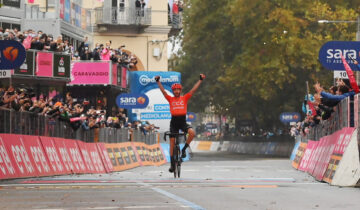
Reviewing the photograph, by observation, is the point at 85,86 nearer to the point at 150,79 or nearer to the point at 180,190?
the point at 150,79

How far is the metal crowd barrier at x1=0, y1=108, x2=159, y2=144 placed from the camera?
2238 centimetres

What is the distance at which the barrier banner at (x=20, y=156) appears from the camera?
21.7 m

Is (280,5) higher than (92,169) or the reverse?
→ higher

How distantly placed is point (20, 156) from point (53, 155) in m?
3.02

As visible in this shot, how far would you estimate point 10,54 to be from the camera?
20906 mm

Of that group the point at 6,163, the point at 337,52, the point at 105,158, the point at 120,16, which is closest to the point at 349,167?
the point at 6,163

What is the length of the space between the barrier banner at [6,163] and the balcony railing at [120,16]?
46.1 m

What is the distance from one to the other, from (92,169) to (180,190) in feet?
39.2

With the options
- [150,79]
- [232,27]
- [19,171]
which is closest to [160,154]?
[150,79]

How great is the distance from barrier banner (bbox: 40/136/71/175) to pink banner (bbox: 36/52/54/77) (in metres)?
14.2

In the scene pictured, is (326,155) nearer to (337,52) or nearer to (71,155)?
(337,52)

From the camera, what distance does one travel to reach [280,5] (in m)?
57.3

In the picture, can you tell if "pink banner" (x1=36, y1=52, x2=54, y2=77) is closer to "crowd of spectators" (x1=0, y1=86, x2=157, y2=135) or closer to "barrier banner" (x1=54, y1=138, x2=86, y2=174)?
"crowd of spectators" (x1=0, y1=86, x2=157, y2=135)

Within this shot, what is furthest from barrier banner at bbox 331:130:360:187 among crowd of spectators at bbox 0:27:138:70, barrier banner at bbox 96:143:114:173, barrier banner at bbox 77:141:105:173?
crowd of spectators at bbox 0:27:138:70
